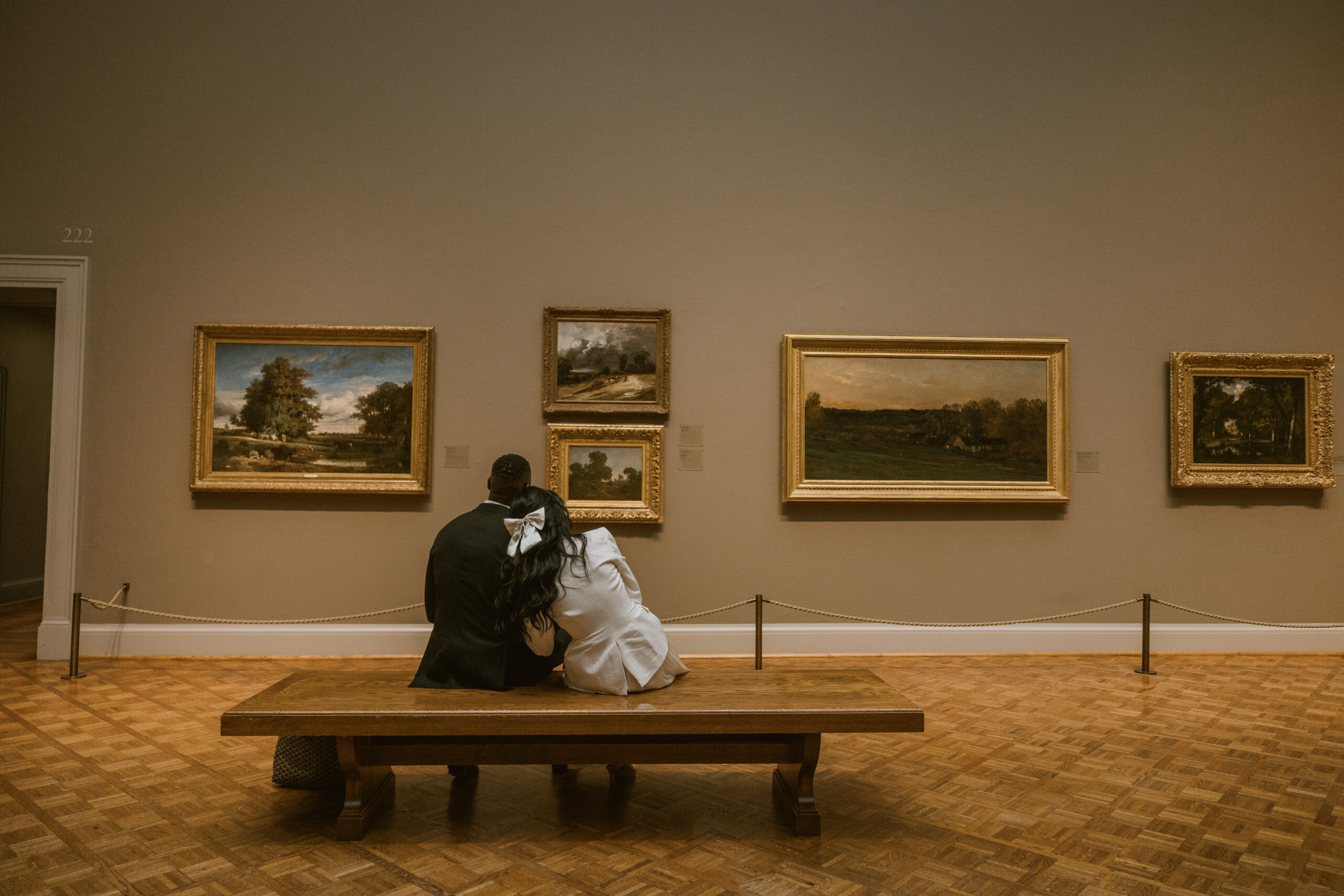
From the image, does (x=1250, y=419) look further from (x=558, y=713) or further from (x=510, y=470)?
(x=558, y=713)

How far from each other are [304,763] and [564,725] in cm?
164

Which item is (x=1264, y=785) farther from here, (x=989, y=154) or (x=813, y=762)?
(x=989, y=154)

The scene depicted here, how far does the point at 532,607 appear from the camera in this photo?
3922 millimetres

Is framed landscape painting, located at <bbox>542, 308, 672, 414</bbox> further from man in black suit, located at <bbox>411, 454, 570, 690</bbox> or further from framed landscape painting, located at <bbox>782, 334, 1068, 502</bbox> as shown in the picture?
man in black suit, located at <bbox>411, 454, 570, 690</bbox>

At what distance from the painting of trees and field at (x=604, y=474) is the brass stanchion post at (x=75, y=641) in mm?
4658

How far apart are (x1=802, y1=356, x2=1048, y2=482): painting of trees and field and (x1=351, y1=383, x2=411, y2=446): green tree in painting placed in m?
4.26

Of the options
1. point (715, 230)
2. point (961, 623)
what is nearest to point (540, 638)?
point (715, 230)

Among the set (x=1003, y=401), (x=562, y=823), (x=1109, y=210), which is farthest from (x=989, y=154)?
(x=562, y=823)

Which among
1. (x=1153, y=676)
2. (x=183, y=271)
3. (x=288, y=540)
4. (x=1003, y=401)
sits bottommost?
(x=1153, y=676)

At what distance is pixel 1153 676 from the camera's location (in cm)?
753

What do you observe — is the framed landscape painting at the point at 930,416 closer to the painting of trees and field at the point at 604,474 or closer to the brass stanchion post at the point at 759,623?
the brass stanchion post at the point at 759,623

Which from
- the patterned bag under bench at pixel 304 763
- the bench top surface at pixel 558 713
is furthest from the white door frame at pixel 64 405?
the bench top surface at pixel 558 713

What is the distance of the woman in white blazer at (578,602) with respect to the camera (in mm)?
3912

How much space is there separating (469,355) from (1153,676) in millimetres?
7595
